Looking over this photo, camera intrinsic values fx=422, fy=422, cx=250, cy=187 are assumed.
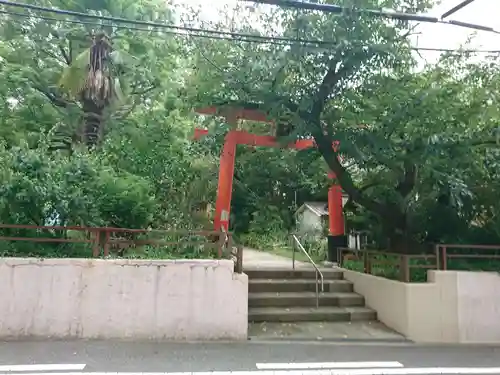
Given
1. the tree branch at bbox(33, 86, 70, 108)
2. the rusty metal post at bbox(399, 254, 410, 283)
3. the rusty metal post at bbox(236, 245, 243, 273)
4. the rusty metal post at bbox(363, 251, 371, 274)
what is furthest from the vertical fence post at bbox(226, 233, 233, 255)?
the tree branch at bbox(33, 86, 70, 108)

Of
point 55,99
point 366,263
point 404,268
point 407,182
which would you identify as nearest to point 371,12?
Answer: point 407,182

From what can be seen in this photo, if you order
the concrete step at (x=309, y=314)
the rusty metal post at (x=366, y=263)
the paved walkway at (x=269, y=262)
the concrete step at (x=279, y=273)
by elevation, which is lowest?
the concrete step at (x=309, y=314)

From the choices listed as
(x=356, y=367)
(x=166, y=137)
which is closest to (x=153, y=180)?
(x=166, y=137)

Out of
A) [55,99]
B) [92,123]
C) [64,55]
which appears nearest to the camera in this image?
[92,123]

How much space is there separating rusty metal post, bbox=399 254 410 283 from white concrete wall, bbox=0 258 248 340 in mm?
2703

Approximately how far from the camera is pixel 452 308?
6707mm

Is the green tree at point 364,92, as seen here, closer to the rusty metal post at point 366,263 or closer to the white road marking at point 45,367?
the rusty metal post at point 366,263

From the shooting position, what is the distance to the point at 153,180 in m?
9.02

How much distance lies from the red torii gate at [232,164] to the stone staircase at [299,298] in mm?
1776

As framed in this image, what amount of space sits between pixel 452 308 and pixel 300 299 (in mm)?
2483

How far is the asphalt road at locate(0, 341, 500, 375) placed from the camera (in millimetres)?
4945

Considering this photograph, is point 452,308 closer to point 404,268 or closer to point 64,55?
point 404,268

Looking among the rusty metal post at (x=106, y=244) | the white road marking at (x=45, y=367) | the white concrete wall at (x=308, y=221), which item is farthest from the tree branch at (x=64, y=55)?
the white concrete wall at (x=308, y=221)

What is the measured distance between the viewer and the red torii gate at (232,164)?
8.79 meters
